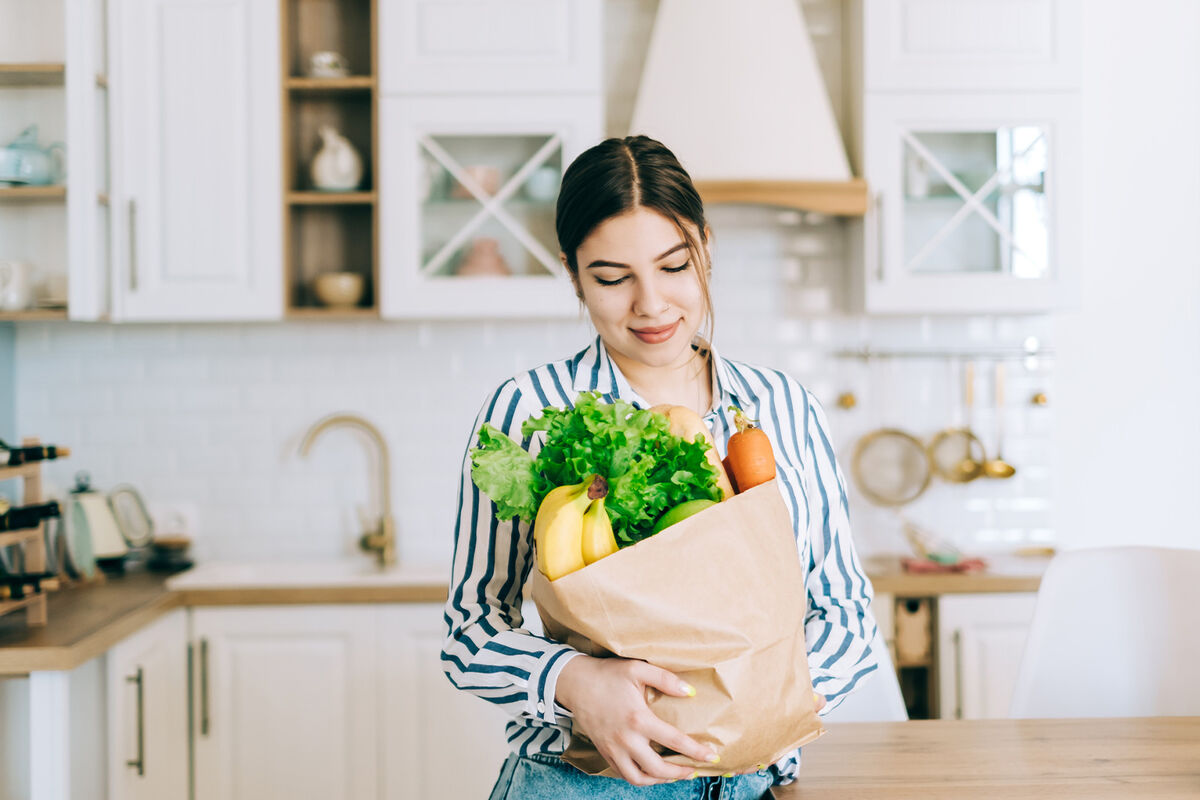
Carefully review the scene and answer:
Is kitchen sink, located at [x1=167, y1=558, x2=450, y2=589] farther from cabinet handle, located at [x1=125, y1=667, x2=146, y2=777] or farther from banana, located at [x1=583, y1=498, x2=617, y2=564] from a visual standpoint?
banana, located at [x1=583, y1=498, x2=617, y2=564]

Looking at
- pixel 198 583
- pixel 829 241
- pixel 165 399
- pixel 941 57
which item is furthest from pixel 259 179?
pixel 941 57

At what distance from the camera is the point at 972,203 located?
2.61 metres

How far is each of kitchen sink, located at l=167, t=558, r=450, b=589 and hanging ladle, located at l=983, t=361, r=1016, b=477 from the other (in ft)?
5.41

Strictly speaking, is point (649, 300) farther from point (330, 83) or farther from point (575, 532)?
point (330, 83)

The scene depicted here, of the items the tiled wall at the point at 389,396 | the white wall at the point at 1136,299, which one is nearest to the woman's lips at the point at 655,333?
the tiled wall at the point at 389,396

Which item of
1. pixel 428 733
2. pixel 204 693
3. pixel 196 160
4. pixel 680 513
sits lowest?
pixel 428 733

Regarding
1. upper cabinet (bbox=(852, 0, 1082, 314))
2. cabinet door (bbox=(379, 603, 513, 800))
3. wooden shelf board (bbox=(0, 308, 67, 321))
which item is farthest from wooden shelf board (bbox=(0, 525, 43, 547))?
upper cabinet (bbox=(852, 0, 1082, 314))

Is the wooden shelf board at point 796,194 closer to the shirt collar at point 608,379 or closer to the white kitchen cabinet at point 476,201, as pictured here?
the white kitchen cabinet at point 476,201

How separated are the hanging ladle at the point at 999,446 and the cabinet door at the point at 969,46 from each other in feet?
2.75

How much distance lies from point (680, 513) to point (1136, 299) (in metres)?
2.68

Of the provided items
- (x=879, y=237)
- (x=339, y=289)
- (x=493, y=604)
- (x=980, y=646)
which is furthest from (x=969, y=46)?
(x=493, y=604)

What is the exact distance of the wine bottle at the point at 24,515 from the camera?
6.32 feet

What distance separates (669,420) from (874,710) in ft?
2.90

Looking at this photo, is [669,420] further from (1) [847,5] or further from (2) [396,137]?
(1) [847,5]
